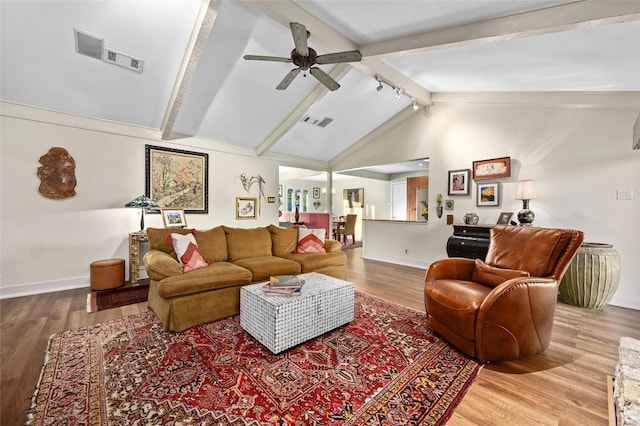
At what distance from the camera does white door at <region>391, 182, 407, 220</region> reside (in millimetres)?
8906

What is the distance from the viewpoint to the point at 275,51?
135 inches

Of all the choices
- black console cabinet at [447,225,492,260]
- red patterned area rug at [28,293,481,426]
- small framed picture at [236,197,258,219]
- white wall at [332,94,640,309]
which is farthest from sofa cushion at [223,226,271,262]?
white wall at [332,94,640,309]

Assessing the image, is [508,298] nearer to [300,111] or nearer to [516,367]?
[516,367]

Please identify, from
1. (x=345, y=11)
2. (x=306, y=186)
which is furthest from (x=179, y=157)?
(x=306, y=186)

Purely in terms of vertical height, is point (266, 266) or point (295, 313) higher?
point (266, 266)

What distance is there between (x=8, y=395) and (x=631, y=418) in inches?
131

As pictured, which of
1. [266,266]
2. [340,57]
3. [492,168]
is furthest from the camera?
[492,168]

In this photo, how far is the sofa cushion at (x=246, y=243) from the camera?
3.53 m

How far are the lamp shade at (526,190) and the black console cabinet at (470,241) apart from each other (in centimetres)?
58

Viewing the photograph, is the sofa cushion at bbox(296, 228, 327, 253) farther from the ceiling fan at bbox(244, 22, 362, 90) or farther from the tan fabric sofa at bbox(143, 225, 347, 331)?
Result: the ceiling fan at bbox(244, 22, 362, 90)

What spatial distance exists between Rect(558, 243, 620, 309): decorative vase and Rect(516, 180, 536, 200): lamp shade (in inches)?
33.2

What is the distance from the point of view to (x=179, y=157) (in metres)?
4.78

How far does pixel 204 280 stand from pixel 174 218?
2.52m

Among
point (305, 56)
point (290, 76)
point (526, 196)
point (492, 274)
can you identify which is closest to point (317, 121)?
point (290, 76)
